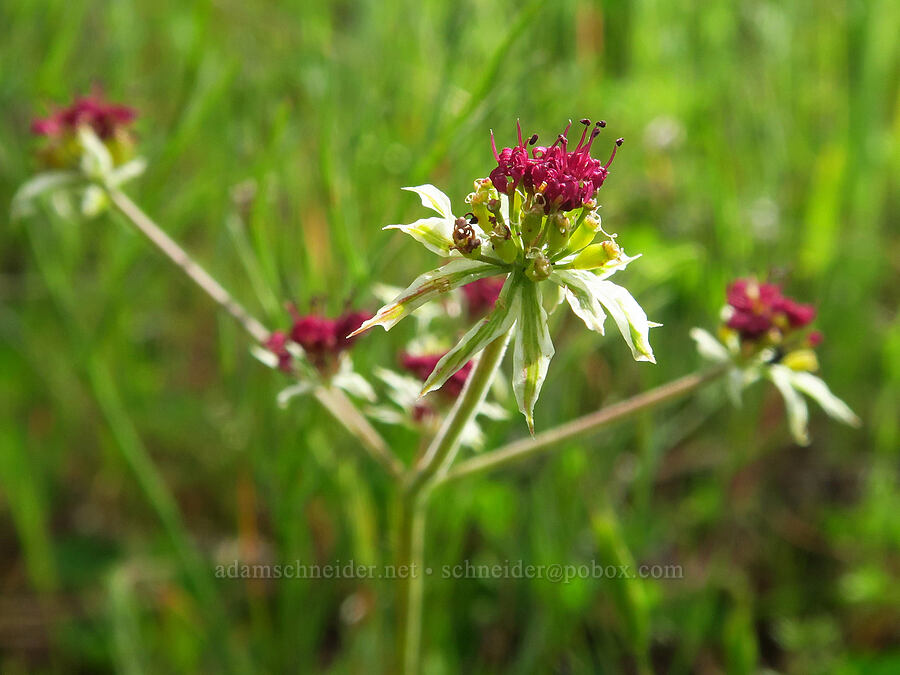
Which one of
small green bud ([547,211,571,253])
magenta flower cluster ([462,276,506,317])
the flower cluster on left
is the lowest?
small green bud ([547,211,571,253])

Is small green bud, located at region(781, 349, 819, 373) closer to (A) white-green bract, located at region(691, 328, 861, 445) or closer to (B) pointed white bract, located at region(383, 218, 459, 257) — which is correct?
(A) white-green bract, located at region(691, 328, 861, 445)

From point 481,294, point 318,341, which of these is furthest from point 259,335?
point 481,294

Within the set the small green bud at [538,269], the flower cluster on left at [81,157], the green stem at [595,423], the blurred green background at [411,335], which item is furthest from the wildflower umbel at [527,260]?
the flower cluster on left at [81,157]

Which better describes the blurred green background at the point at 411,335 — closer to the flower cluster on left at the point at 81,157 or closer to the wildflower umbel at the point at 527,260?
the flower cluster on left at the point at 81,157

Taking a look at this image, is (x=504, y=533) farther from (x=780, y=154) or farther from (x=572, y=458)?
(x=780, y=154)

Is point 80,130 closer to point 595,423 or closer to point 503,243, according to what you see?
point 503,243

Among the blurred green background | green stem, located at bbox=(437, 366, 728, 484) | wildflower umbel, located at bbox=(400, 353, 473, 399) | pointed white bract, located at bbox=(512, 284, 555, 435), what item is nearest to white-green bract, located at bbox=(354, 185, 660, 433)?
pointed white bract, located at bbox=(512, 284, 555, 435)
